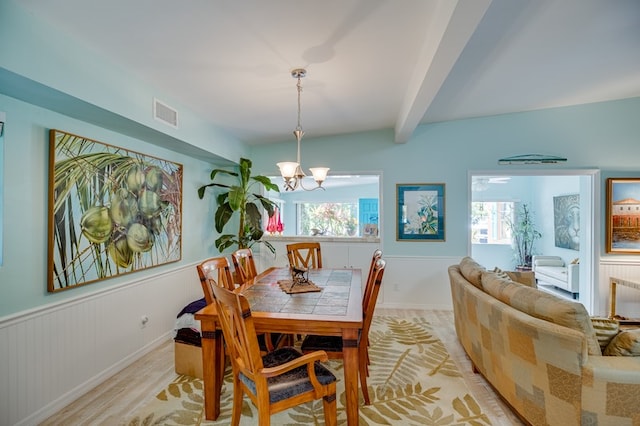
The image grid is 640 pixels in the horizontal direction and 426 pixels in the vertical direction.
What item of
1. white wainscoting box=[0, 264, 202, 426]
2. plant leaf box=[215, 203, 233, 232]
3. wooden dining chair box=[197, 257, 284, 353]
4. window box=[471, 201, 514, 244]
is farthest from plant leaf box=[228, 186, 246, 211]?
window box=[471, 201, 514, 244]

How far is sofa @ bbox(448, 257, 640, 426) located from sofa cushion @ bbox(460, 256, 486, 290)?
1.14 ft

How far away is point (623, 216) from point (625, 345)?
145 inches

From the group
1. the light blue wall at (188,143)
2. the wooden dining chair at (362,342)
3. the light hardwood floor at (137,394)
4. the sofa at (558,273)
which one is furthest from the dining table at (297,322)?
the sofa at (558,273)

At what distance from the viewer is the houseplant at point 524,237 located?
6797mm

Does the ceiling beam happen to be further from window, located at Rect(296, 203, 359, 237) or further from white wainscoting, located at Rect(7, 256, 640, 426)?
window, located at Rect(296, 203, 359, 237)

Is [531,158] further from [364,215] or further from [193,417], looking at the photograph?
[193,417]

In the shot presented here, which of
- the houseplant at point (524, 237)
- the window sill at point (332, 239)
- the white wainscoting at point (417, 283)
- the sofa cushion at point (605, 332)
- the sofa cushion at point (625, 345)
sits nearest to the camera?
the sofa cushion at point (625, 345)

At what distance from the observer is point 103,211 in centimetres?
256

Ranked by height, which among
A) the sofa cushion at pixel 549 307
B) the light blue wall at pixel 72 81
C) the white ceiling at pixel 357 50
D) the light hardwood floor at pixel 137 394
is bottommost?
the light hardwood floor at pixel 137 394

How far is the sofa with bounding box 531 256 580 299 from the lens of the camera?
208 inches

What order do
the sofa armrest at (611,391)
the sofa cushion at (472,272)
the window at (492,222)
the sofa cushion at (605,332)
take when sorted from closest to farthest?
the sofa armrest at (611,391)
the sofa cushion at (605,332)
the sofa cushion at (472,272)
the window at (492,222)

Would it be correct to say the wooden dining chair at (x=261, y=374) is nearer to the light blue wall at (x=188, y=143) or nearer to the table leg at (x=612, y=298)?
the light blue wall at (x=188, y=143)

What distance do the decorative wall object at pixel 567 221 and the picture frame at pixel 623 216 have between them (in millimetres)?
1552

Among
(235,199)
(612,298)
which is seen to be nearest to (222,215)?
(235,199)
